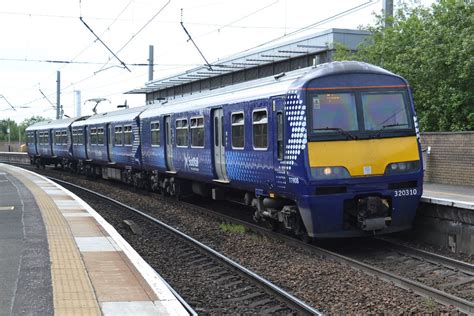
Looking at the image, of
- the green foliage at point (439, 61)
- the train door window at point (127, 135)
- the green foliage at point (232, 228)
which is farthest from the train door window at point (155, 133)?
the green foliage at point (439, 61)

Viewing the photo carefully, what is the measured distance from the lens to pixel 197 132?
1502 centimetres

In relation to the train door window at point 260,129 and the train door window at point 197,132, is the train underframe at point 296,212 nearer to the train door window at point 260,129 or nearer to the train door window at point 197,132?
the train door window at point 260,129

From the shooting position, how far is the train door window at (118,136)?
23862mm

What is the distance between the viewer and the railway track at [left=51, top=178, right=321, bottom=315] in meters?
7.17

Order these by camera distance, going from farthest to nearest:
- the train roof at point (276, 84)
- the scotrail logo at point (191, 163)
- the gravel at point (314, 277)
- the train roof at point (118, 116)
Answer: the train roof at point (118, 116) → the scotrail logo at point (191, 163) → the train roof at point (276, 84) → the gravel at point (314, 277)

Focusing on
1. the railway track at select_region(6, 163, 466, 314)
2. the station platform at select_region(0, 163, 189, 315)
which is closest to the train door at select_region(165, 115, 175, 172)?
the station platform at select_region(0, 163, 189, 315)

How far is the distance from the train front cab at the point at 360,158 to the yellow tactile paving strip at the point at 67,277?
12.3 ft

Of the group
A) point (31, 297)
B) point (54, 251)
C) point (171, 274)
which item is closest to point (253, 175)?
point (171, 274)

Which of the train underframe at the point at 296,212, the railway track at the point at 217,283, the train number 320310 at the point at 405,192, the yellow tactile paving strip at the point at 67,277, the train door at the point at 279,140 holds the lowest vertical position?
the railway track at the point at 217,283

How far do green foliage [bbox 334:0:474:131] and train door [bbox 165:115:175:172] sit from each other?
9.07 metres

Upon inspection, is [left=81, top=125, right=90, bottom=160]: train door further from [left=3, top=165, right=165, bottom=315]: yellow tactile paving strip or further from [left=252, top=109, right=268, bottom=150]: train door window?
[left=252, top=109, right=268, bottom=150]: train door window

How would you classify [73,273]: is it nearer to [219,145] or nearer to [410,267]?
A: [410,267]

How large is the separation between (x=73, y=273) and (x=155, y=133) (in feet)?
38.0

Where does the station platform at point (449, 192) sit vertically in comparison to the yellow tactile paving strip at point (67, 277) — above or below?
below
